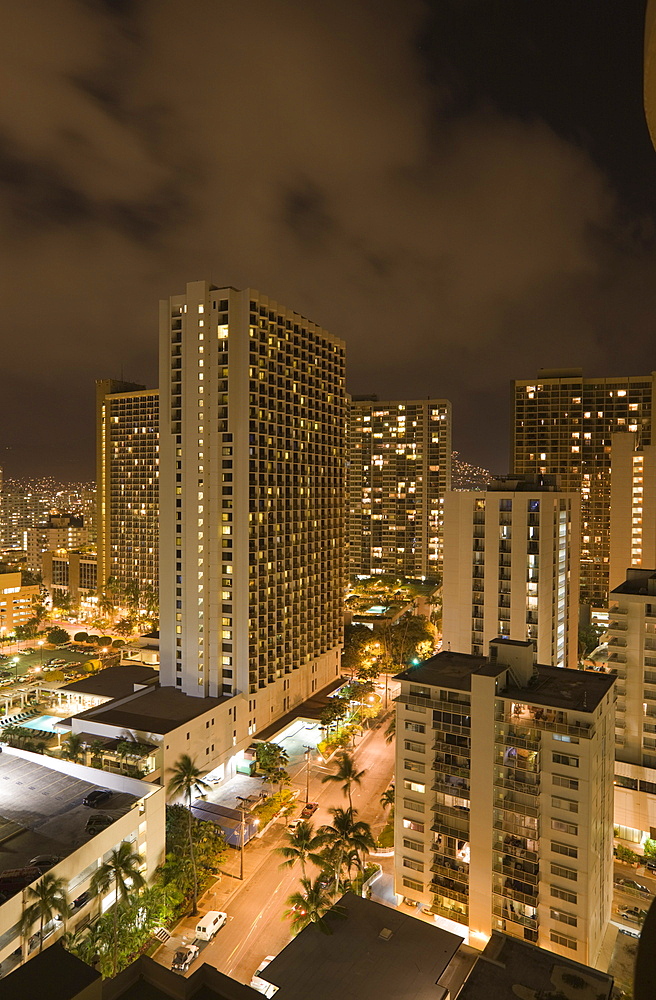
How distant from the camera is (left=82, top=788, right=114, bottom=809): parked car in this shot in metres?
33.5

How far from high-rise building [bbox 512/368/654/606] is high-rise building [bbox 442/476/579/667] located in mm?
51728

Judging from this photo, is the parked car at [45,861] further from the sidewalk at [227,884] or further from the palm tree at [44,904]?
the sidewalk at [227,884]

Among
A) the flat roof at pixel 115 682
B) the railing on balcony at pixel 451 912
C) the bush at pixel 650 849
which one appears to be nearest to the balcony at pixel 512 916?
the railing on balcony at pixel 451 912

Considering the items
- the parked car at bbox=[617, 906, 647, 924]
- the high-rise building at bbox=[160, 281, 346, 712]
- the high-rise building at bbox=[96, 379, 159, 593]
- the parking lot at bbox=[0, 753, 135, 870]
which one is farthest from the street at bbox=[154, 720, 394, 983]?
the high-rise building at bbox=[96, 379, 159, 593]

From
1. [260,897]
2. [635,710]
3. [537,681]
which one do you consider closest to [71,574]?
[260,897]

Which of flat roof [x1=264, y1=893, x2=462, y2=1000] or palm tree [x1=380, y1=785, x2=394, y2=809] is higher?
flat roof [x1=264, y1=893, x2=462, y2=1000]

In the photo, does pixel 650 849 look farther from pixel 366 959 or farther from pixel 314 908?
pixel 314 908

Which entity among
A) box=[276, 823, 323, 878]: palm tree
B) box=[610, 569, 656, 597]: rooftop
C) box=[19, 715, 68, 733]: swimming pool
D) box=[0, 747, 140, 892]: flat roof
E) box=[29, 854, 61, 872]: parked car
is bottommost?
box=[19, 715, 68, 733]: swimming pool

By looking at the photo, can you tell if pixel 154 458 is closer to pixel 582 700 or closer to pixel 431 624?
pixel 431 624

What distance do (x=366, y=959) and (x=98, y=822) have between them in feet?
49.3

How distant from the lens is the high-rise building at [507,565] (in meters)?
53.6

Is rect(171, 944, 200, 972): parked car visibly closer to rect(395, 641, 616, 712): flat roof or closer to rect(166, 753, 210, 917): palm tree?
rect(166, 753, 210, 917): palm tree

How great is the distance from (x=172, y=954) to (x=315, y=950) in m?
9.73

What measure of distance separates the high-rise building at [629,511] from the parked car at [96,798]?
6919 cm
